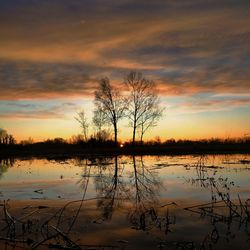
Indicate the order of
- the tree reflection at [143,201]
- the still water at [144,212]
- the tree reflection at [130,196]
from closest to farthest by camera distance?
the still water at [144,212] → the tree reflection at [143,201] → the tree reflection at [130,196]

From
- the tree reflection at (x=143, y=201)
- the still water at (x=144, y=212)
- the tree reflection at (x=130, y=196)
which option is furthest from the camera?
the tree reflection at (x=130, y=196)

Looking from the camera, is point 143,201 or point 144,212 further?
point 143,201

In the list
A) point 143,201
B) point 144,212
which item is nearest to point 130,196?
point 143,201

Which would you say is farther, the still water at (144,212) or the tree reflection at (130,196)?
the tree reflection at (130,196)

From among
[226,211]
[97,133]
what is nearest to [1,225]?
[226,211]

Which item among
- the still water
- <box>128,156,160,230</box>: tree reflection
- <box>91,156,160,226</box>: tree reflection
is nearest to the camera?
the still water

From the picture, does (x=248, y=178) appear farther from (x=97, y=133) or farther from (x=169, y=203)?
(x=97, y=133)

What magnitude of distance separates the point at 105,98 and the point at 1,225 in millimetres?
50944

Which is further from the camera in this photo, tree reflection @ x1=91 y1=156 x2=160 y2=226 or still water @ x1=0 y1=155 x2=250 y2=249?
tree reflection @ x1=91 y1=156 x2=160 y2=226

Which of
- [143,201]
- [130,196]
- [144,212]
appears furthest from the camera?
[130,196]

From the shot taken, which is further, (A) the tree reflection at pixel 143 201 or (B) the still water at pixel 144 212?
(A) the tree reflection at pixel 143 201

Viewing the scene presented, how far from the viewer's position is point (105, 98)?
58.2 metres

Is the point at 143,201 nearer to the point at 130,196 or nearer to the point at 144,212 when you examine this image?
the point at 130,196

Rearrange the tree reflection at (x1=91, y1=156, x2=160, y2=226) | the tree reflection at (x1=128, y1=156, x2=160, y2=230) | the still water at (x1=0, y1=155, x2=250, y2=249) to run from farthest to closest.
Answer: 1. the tree reflection at (x1=91, y1=156, x2=160, y2=226)
2. the tree reflection at (x1=128, y1=156, x2=160, y2=230)
3. the still water at (x1=0, y1=155, x2=250, y2=249)
